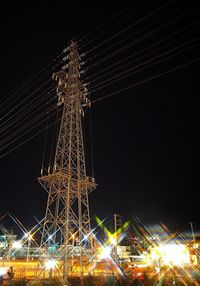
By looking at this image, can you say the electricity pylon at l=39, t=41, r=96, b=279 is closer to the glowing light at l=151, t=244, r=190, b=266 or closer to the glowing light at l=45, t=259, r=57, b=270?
the glowing light at l=45, t=259, r=57, b=270

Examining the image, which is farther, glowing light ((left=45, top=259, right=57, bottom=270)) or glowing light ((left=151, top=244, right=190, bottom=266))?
glowing light ((left=151, top=244, right=190, bottom=266))

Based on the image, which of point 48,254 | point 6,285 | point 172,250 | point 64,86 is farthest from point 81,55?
point 172,250

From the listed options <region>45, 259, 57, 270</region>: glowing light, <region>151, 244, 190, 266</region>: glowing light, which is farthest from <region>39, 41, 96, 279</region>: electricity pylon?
<region>151, 244, 190, 266</region>: glowing light

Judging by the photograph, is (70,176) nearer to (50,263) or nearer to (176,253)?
(50,263)

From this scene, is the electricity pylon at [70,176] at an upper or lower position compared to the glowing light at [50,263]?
upper

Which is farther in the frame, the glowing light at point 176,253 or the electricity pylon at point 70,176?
the glowing light at point 176,253

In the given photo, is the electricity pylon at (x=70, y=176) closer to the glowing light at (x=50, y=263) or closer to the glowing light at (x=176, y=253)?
the glowing light at (x=50, y=263)

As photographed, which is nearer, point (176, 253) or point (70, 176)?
point (70, 176)

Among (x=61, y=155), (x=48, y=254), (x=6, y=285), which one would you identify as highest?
(x=61, y=155)

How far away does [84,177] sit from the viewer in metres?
22.5

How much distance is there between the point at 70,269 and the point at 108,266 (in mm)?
3930

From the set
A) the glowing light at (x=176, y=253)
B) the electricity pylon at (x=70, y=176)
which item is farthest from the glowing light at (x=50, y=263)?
the glowing light at (x=176, y=253)

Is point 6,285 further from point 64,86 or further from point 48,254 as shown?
point 64,86

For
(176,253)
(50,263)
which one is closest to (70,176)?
(50,263)
